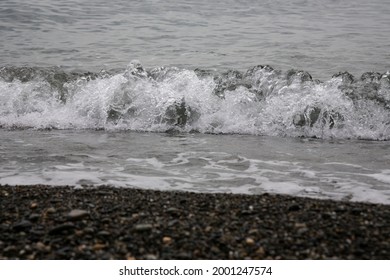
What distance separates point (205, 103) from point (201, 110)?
24cm

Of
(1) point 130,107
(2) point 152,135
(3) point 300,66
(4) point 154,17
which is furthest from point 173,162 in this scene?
(4) point 154,17

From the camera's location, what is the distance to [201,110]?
8.00 m

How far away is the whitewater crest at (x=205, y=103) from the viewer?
752cm

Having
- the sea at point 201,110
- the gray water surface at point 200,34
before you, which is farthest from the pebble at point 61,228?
the gray water surface at point 200,34

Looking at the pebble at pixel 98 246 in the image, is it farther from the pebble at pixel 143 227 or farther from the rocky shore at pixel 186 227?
the pebble at pixel 143 227

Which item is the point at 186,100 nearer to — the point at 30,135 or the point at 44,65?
the point at 30,135

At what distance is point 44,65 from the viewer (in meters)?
11.6

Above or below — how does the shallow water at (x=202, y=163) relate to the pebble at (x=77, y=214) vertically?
below

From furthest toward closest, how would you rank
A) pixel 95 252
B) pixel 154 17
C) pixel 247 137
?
pixel 154 17
pixel 247 137
pixel 95 252

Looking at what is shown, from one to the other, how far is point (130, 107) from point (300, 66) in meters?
4.63

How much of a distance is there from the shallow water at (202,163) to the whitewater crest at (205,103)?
48 cm

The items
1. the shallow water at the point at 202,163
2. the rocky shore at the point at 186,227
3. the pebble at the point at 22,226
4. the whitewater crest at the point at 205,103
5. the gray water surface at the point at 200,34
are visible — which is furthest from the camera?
the gray water surface at the point at 200,34

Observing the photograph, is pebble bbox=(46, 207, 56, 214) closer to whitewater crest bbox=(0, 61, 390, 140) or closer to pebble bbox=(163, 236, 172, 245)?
pebble bbox=(163, 236, 172, 245)

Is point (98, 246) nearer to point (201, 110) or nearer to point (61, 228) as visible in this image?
point (61, 228)
